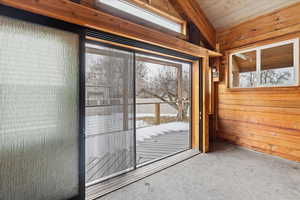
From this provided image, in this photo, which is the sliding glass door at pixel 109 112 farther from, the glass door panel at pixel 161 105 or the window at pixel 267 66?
the window at pixel 267 66

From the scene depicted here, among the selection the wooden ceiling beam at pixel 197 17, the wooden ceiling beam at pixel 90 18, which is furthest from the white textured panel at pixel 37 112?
the wooden ceiling beam at pixel 197 17

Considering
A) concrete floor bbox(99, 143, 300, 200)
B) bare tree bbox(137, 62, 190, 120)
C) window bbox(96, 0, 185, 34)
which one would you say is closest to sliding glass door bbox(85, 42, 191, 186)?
concrete floor bbox(99, 143, 300, 200)

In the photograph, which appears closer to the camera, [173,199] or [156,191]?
[173,199]

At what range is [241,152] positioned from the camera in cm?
299

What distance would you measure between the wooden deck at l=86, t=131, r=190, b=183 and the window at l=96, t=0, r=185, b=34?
6.39 feet

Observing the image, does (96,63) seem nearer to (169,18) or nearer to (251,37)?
(169,18)

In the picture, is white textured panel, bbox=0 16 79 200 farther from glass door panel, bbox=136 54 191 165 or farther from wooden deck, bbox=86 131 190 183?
glass door panel, bbox=136 54 191 165

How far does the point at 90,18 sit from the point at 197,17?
2387 mm

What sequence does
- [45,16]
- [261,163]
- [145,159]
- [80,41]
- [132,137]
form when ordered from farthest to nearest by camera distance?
[145,159] → [261,163] → [132,137] → [80,41] → [45,16]

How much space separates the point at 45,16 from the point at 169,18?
202cm

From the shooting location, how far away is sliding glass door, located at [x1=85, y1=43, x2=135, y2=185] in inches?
68.4

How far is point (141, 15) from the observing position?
2209mm

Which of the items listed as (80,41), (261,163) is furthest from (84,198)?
(261,163)

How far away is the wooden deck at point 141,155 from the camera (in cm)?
184
